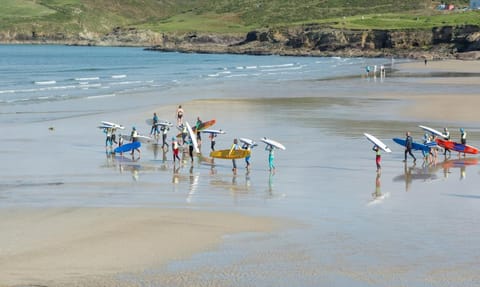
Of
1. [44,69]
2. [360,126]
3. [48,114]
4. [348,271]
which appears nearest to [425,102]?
[360,126]

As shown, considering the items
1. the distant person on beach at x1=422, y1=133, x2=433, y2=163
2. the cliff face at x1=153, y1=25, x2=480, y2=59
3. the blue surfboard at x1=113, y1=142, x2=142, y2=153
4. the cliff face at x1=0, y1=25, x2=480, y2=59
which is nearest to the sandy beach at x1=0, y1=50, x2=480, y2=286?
the blue surfboard at x1=113, y1=142, x2=142, y2=153

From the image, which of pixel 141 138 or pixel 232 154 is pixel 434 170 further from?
pixel 141 138

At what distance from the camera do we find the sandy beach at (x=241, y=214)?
52.9 ft

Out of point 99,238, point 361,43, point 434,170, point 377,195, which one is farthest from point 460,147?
point 361,43

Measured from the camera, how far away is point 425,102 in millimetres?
51219

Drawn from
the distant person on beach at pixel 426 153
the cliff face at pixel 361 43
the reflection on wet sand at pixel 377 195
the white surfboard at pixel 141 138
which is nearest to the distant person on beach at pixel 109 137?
the white surfboard at pixel 141 138

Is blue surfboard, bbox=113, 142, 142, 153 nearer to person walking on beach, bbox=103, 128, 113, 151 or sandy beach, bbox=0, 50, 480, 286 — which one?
sandy beach, bbox=0, 50, 480, 286

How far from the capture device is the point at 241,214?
68.8 ft

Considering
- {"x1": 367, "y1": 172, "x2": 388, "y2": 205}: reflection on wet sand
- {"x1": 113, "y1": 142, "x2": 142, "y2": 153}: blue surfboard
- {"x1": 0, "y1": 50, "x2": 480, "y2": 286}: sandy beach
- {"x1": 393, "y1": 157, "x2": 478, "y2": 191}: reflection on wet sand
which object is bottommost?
{"x1": 393, "y1": 157, "x2": 478, "y2": 191}: reflection on wet sand

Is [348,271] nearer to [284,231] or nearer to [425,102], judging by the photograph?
[284,231]

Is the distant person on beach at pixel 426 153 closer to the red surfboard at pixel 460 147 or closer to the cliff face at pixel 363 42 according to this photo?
the red surfboard at pixel 460 147

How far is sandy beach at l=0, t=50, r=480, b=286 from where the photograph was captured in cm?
1612

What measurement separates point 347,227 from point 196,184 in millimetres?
6905

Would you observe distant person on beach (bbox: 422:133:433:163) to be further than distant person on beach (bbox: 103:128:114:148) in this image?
No
